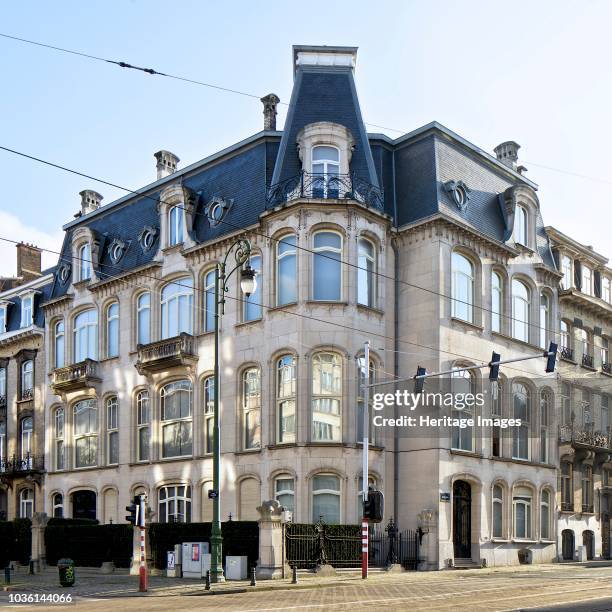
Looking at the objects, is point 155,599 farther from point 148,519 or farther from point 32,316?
point 32,316

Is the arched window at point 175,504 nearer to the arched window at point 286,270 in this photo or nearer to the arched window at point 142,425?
the arched window at point 142,425

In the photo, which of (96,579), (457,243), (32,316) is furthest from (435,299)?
(32,316)

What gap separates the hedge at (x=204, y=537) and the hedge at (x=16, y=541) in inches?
362

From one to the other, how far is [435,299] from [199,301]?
31.9ft

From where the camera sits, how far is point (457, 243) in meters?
37.0

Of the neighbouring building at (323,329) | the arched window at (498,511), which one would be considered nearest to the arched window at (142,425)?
the neighbouring building at (323,329)

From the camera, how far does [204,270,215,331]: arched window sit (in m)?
38.5

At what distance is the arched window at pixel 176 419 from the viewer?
1549 inches

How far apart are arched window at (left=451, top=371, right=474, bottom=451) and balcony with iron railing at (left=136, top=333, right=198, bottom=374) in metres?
10.3

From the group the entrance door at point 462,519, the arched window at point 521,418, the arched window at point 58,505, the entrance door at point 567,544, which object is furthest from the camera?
the arched window at point 58,505

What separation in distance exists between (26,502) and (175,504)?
13.3 metres

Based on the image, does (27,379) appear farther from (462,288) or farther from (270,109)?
(462,288)

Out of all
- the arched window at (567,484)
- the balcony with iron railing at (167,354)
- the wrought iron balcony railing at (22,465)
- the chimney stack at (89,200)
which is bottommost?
the arched window at (567,484)

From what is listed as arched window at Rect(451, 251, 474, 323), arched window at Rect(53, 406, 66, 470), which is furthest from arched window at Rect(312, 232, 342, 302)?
arched window at Rect(53, 406, 66, 470)
